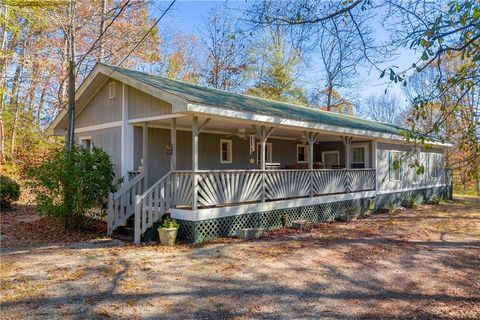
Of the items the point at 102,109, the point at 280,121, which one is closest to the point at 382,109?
the point at 280,121

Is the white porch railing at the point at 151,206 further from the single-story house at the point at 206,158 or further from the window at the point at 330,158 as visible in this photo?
the window at the point at 330,158

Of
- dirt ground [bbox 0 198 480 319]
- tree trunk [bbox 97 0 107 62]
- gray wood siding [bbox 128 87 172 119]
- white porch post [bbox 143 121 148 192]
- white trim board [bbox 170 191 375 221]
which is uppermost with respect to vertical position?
tree trunk [bbox 97 0 107 62]

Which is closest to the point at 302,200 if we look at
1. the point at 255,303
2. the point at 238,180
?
the point at 238,180

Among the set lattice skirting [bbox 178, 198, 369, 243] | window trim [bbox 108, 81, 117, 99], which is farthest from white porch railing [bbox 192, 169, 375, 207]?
window trim [bbox 108, 81, 117, 99]

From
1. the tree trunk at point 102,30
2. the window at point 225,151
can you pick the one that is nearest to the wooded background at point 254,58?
the tree trunk at point 102,30

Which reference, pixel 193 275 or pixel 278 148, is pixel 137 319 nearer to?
pixel 193 275

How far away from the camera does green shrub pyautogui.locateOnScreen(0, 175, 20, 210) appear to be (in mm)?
12805

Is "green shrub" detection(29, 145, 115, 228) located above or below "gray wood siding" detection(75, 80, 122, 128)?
below

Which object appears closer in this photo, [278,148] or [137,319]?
[137,319]

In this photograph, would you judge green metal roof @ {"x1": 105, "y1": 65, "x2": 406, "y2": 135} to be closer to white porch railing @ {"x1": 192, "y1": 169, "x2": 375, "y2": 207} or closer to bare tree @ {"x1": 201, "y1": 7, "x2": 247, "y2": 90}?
white porch railing @ {"x1": 192, "y1": 169, "x2": 375, "y2": 207}

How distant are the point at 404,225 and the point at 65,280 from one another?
31.6 ft

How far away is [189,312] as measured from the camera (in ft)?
15.2

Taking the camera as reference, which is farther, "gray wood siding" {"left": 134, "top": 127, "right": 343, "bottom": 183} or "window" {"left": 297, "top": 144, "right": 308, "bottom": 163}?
"window" {"left": 297, "top": 144, "right": 308, "bottom": 163}

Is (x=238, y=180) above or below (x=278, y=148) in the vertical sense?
below
